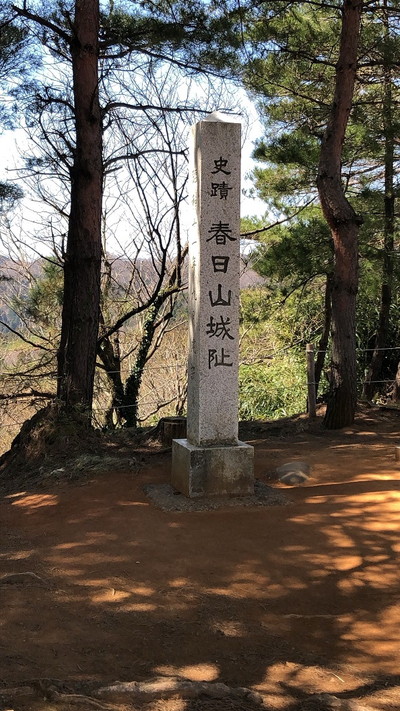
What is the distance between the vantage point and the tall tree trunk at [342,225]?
8.41m

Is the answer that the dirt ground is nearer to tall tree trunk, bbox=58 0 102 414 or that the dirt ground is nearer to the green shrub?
tall tree trunk, bbox=58 0 102 414

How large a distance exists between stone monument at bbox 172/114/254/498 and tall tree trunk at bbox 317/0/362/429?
3.55 metres

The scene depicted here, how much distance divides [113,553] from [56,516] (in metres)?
1.08

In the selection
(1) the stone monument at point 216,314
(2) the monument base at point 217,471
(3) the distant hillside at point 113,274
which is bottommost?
(2) the monument base at point 217,471

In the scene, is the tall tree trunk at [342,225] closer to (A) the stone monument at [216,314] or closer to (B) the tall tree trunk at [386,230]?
(B) the tall tree trunk at [386,230]

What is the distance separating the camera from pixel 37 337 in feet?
41.5

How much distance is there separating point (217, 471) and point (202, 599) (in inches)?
A: 72.8

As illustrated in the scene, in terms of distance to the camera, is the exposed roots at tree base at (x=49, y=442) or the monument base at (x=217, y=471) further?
the exposed roots at tree base at (x=49, y=442)

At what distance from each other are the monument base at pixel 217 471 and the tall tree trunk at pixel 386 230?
5311 mm

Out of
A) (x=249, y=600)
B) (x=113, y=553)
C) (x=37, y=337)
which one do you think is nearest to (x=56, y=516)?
(x=113, y=553)

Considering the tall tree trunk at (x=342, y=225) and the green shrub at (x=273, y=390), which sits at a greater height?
the tall tree trunk at (x=342, y=225)

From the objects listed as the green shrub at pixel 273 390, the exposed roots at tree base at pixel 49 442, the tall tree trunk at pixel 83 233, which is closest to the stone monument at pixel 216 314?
the exposed roots at tree base at pixel 49 442

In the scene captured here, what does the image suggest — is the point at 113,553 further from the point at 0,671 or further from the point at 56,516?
the point at 0,671

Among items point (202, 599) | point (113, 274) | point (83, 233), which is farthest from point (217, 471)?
point (113, 274)
